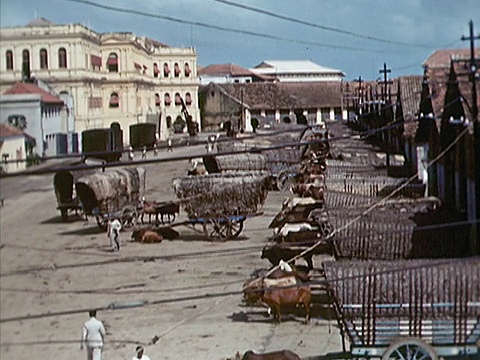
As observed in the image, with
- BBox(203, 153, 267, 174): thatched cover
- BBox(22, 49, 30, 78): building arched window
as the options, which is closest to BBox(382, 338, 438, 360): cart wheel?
BBox(22, 49, 30, 78): building arched window

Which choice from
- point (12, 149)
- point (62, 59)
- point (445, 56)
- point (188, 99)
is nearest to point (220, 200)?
point (445, 56)

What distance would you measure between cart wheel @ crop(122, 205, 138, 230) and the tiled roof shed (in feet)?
17.0

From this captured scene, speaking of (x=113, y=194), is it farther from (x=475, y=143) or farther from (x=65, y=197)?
(x=475, y=143)

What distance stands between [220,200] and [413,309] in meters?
8.33

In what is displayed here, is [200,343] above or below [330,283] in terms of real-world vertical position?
below

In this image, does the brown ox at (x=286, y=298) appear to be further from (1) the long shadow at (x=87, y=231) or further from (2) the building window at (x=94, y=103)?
(2) the building window at (x=94, y=103)

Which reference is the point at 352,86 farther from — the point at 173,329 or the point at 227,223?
the point at 173,329

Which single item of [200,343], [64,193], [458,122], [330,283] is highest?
[458,122]

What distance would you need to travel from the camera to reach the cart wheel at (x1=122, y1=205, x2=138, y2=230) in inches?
585

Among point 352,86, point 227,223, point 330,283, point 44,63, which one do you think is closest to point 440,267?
point 330,283

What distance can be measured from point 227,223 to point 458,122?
6.58 metres

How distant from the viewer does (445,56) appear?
10.2 m

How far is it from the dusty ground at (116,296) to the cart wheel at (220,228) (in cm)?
184

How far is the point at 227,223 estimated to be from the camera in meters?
15.3
